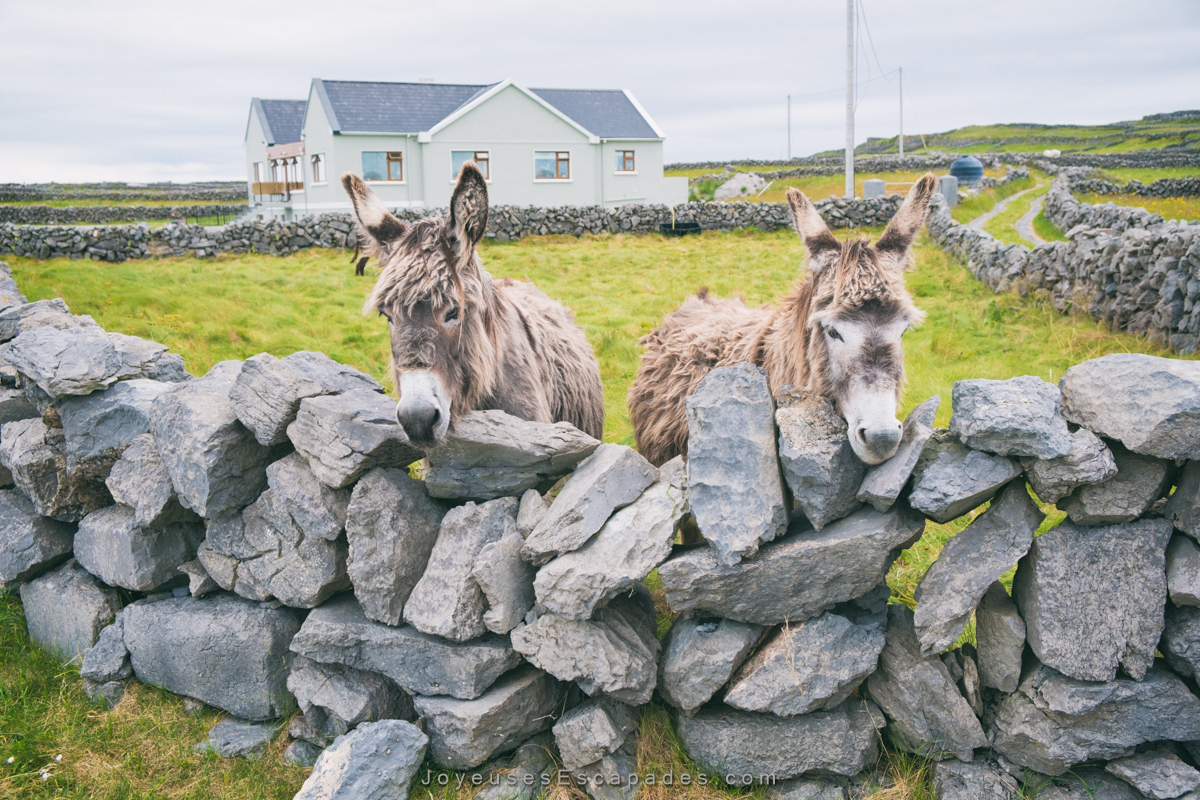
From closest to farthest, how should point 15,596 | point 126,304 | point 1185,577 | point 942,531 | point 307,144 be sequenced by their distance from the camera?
1. point 1185,577
2. point 15,596
3. point 942,531
4. point 126,304
5. point 307,144

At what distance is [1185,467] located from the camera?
3.30m

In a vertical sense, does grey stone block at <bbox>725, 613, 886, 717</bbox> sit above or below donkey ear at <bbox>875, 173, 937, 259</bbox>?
below

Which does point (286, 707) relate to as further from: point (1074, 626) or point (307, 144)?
point (307, 144)

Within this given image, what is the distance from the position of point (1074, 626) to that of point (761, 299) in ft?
39.0

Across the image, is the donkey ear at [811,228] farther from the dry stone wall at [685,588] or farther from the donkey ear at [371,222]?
the donkey ear at [371,222]

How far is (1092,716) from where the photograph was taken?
3395 millimetres

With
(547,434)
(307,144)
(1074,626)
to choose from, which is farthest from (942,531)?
(307,144)

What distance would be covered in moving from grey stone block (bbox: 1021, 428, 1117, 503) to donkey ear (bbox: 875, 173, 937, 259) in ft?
4.75

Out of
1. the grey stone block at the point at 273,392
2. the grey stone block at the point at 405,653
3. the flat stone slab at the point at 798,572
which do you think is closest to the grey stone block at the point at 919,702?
the flat stone slab at the point at 798,572

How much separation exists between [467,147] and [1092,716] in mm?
37060

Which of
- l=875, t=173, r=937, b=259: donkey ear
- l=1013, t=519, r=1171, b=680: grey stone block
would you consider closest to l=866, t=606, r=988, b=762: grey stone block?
l=1013, t=519, r=1171, b=680: grey stone block

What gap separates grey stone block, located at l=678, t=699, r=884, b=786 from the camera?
12.4ft

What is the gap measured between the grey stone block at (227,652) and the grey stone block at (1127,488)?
4255 mm

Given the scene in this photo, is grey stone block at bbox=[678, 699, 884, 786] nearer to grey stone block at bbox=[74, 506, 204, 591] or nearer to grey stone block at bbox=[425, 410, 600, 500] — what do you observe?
grey stone block at bbox=[425, 410, 600, 500]
